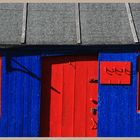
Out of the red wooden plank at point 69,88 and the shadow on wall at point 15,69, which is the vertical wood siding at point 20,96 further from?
the red wooden plank at point 69,88

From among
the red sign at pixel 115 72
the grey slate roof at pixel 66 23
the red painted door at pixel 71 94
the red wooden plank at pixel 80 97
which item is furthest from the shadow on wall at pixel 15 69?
the red sign at pixel 115 72

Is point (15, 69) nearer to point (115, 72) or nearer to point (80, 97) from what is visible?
point (80, 97)

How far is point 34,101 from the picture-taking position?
1420cm

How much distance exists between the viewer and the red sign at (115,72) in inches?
553

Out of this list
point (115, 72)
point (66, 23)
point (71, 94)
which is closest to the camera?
point (115, 72)

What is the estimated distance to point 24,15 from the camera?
1488cm

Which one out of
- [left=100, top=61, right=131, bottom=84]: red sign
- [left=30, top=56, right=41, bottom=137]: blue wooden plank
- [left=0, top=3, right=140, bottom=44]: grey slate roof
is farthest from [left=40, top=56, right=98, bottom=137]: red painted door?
[left=0, top=3, right=140, bottom=44]: grey slate roof

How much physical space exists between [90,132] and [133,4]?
394 centimetres

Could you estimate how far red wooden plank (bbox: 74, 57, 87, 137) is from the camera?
14352mm

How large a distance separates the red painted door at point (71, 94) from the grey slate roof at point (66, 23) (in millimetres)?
592

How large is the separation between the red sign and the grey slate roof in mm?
584

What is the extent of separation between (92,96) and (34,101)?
5.14ft

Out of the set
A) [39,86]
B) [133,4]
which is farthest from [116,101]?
[133,4]

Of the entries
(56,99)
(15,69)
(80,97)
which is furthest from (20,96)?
(80,97)
